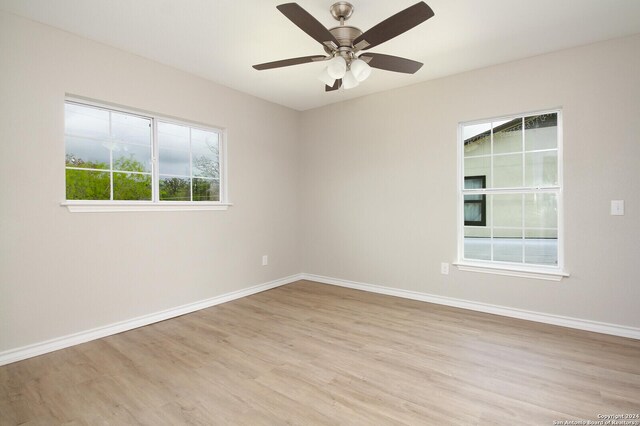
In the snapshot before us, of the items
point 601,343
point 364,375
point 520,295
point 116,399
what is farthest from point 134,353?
point 601,343

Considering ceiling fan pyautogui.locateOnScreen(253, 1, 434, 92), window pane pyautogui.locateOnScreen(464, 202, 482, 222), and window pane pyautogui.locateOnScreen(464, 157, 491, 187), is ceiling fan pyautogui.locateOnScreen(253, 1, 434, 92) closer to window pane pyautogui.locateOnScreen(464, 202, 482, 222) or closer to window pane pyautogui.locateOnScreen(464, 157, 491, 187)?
window pane pyautogui.locateOnScreen(464, 157, 491, 187)

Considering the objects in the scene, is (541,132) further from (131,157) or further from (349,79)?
(131,157)

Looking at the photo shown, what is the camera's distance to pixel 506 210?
3.43 metres

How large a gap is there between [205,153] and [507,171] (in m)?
3.37

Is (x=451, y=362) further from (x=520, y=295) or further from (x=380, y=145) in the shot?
(x=380, y=145)

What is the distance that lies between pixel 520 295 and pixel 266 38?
343 cm

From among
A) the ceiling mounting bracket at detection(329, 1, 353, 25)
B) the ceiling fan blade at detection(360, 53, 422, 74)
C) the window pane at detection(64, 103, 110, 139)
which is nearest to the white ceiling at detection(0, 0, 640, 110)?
the ceiling mounting bracket at detection(329, 1, 353, 25)

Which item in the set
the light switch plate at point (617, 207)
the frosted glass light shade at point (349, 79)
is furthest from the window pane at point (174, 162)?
the light switch plate at point (617, 207)

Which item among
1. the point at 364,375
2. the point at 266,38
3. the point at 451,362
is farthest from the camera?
the point at 266,38

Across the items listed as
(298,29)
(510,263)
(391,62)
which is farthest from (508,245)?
(298,29)

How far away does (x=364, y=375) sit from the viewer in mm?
2209

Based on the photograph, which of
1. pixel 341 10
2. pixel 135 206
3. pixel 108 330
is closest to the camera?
pixel 341 10

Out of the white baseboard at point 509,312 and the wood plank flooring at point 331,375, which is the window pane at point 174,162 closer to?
the wood plank flooring at point 331,375

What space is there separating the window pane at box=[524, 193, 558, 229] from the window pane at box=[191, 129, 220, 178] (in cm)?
346
